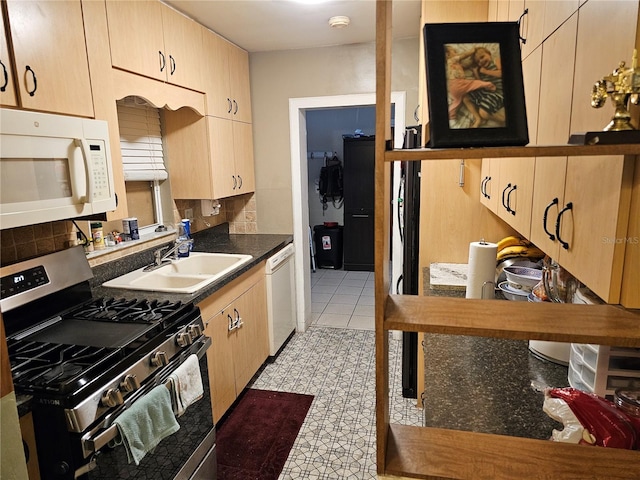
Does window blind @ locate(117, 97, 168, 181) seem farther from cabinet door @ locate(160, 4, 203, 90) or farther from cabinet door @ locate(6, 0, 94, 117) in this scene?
cabinet door @ locate(6, 0, 94, 117)

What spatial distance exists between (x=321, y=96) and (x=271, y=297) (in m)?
1.75

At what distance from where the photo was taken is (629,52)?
0.76 m

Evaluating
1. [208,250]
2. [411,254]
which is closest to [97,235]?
[208,250]

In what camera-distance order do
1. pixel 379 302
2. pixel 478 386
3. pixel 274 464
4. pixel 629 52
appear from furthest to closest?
pixel 274 464 < pixel 478 386 < pixel 379 302 < pixel 629 52

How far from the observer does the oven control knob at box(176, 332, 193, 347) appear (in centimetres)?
187

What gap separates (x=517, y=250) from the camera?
7.75 ft

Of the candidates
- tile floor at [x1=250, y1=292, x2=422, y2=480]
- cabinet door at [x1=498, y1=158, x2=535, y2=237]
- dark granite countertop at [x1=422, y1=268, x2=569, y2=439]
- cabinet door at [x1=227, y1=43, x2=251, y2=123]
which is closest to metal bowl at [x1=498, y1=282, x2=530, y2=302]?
dark granite countertop at [x1=422, y1=268, x2=569, y2=439]

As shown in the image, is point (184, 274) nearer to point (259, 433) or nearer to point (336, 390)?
point (259, 433)

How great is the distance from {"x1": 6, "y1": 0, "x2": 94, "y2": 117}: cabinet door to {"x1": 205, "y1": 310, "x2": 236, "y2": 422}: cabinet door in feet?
4.22

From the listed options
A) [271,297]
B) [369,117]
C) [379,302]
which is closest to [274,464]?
[271,297]

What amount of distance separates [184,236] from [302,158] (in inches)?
50.6

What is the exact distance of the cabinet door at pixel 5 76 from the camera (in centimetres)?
146

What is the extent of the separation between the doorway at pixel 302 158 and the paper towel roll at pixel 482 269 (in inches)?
63.5

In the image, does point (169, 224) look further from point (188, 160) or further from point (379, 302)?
point (379, 302)
